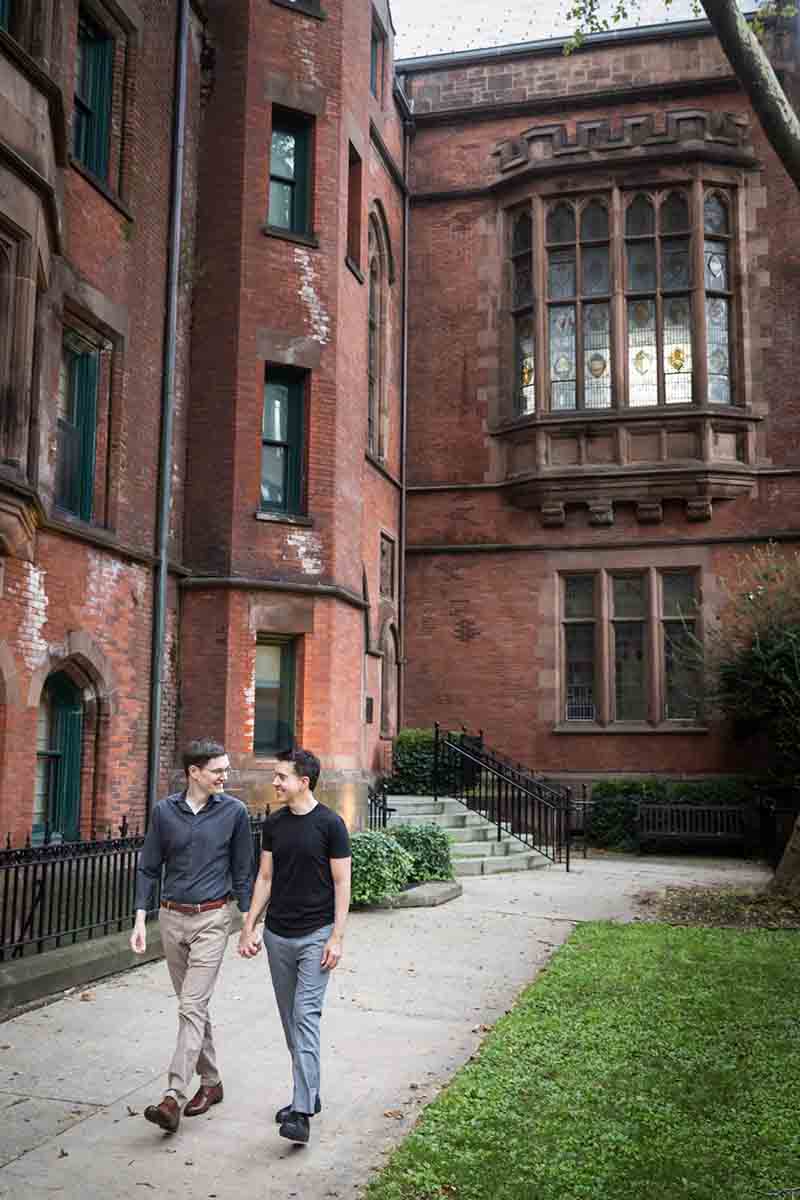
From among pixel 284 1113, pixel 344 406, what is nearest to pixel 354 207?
pixel 344 406

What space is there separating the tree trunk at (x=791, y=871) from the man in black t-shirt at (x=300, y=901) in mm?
8029

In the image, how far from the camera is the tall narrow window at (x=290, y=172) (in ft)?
55.1

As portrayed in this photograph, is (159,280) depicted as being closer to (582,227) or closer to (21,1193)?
(582,227)

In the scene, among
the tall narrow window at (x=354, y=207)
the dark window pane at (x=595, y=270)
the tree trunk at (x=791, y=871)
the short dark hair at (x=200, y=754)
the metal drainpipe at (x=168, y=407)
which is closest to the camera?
the short dark hair at (x=200, y=754)

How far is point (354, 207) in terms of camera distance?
18.3m

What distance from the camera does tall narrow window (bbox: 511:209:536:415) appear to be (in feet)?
72.9

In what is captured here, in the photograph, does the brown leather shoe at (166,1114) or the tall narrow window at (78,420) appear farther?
the tall narrow window at (78,420)

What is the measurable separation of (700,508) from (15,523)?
13.8m

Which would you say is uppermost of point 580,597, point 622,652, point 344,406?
point 344,406

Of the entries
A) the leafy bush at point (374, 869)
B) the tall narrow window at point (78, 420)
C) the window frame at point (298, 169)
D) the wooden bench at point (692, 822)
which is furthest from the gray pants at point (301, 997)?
the wooden bench at point (692, 822)

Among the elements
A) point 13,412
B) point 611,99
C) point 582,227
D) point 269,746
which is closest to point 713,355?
point 582,227

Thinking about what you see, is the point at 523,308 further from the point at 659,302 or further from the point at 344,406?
the point at 344,406

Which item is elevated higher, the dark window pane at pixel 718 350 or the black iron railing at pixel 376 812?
the dark window pane at pixel 718 350

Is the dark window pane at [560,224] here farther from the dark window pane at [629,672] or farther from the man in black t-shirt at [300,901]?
the man in black t-shirt at [300,901]
